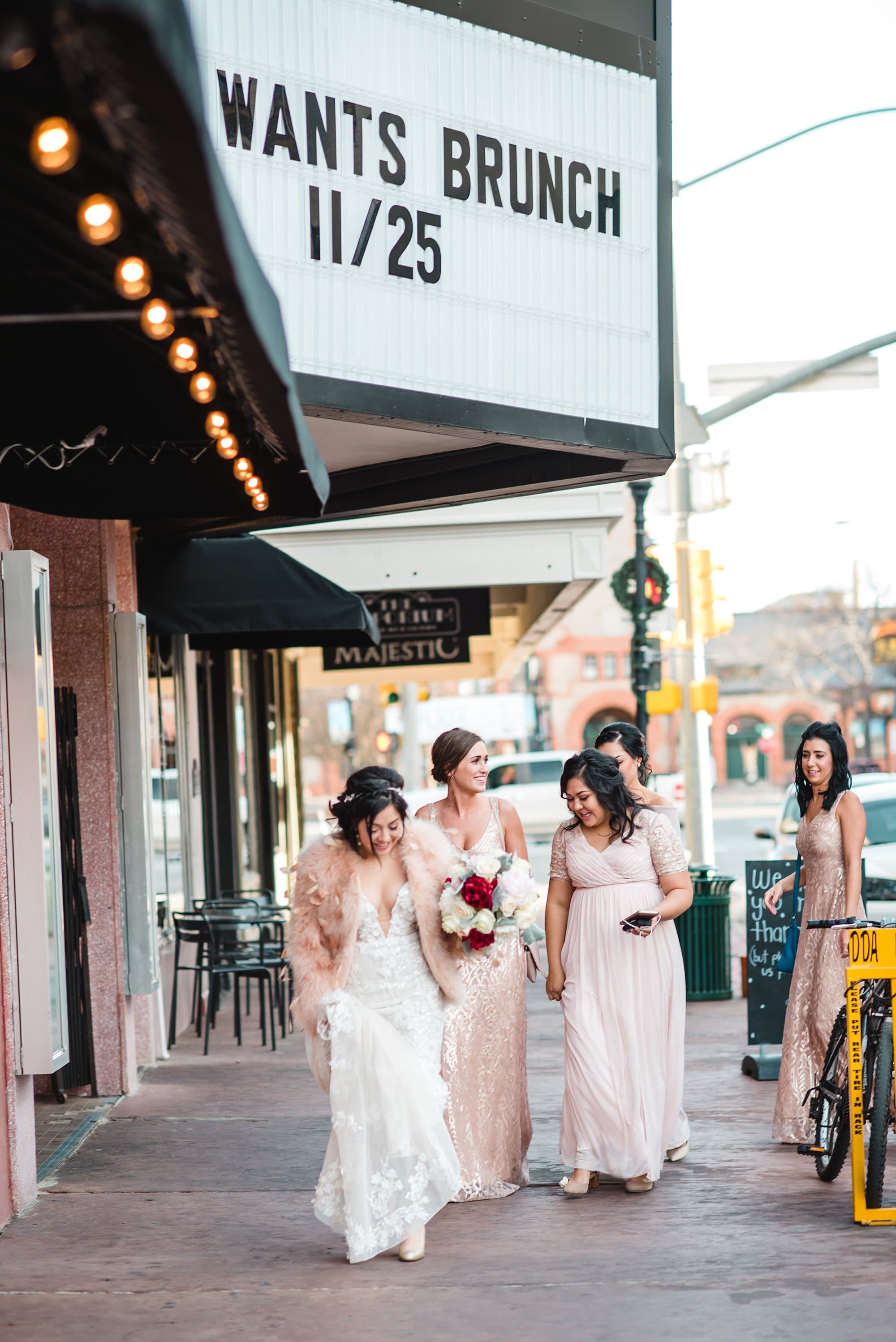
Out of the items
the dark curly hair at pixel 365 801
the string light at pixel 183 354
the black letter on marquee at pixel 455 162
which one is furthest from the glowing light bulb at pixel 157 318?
the black letter on marquee at pixel 455 162

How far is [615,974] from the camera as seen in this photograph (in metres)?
6.64

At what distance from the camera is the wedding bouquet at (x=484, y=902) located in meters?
5.82

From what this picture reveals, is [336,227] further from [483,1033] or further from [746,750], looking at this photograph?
[746,750]

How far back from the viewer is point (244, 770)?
672 inches

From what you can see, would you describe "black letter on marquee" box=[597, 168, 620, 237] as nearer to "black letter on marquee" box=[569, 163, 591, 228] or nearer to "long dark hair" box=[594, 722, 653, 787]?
"black letter on marquee" box=[569, 163, 591, 228]

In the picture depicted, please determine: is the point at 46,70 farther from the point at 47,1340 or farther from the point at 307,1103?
the point at 307,1103

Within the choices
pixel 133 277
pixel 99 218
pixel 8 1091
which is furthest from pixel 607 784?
pixel 99 218

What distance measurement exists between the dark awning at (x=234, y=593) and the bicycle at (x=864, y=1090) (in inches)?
181

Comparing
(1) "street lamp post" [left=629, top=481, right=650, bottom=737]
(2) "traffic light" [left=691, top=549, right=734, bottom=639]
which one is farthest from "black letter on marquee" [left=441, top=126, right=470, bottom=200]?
(2) "traffic light" [left=691, top=549, right=734, bottom=639]

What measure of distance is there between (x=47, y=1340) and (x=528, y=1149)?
9.27 feet

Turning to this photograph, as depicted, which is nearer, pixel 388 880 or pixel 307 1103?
pixel 388 880

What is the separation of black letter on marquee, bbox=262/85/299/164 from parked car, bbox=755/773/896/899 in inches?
261

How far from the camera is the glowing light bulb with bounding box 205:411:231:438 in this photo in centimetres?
534

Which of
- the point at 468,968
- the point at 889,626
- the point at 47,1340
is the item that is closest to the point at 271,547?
the point at 468,968
